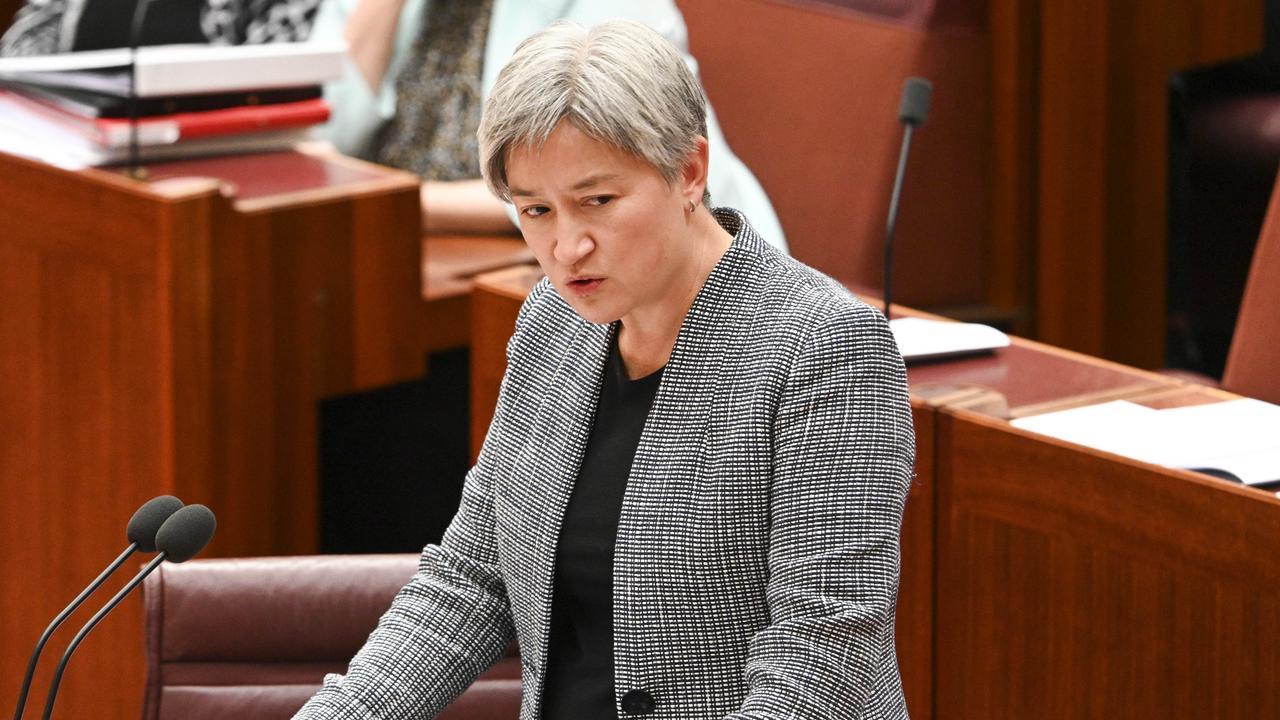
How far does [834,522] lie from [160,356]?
4.47 ft

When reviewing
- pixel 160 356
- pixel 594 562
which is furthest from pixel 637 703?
pixel 160 356

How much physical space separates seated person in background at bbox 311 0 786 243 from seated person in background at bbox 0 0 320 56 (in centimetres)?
12

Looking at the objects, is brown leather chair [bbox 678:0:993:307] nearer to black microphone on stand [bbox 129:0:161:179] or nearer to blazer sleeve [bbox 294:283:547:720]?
black microphone on stand [bbox 129:0:161:179]

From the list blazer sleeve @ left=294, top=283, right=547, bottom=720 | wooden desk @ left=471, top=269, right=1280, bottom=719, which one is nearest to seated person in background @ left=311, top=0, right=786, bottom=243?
wooden desk @ left=471, top=269, right=1280, bottom=719

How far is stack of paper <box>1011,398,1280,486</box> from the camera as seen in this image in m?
1.59

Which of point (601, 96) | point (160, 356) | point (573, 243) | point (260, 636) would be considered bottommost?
point (260, 636)

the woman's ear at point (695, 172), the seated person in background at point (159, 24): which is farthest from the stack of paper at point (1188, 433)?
the seated person in background at point (159, 24)

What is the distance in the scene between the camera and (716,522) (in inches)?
52.0

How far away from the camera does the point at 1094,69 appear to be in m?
3.29

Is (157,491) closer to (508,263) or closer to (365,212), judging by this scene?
(365,212)

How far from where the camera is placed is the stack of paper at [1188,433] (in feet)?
5.23

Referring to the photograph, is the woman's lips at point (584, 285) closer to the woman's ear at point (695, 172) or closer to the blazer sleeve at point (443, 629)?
the woman's ear at point (695, 172)

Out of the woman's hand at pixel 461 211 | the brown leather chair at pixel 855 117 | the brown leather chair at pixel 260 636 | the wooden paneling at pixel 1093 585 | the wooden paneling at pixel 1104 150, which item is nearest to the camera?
the wooden paneling at pixel 1093 585

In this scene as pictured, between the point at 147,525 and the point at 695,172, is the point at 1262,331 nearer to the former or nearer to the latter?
the point at 695,172
